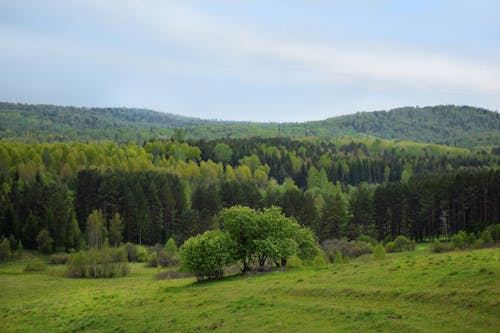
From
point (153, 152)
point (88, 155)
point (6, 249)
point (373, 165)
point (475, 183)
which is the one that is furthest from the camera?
point (373, 165)

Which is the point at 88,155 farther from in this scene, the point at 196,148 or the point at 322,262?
the point at 322,262

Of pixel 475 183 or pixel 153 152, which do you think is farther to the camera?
pixel 153 152

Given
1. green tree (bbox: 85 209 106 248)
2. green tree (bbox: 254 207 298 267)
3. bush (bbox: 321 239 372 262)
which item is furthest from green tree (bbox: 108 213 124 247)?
green tree (bbox: 254 207 298 267)

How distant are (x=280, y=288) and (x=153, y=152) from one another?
143 metres

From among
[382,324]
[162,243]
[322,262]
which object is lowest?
[162,243]

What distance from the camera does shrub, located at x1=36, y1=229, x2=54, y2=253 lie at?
86.5m

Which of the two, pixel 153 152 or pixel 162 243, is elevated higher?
pixel 153 152

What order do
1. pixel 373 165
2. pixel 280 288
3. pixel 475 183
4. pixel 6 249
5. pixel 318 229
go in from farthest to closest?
pixel 373 165
pixel 318 229
pixel 475 183
pixel 6 249
pixel 280 288

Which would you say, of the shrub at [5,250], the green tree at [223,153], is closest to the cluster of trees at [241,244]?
the shrub at [5,250]

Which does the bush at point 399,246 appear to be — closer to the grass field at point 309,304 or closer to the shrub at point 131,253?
the grass field at point 309,304

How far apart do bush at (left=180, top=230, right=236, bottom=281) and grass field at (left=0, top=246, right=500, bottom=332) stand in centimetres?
201

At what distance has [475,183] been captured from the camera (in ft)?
303

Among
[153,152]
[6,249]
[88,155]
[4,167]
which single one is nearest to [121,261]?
[6,249]

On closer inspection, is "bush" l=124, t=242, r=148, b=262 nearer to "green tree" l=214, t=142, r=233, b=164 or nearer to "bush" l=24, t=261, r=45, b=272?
"bush" l=24, t=261, r=45, b=272
